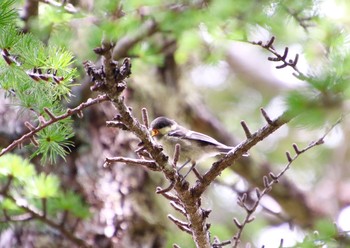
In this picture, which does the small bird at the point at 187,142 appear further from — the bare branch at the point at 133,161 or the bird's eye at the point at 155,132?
the bare branch at the point at 133,161

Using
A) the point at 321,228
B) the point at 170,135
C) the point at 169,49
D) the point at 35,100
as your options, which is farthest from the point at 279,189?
the point at 35,100

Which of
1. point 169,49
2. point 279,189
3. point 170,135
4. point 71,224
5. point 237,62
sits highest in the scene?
point 237,62

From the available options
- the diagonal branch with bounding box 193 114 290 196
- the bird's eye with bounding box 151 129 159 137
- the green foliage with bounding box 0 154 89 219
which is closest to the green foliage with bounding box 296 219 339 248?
the diagonal branch with bounding box 193 114 290 196

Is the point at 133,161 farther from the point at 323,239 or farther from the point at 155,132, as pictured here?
the point at 155,132

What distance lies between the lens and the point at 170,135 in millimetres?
2266

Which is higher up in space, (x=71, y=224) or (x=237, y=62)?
(x=237, y=62)

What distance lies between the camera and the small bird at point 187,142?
2109mm

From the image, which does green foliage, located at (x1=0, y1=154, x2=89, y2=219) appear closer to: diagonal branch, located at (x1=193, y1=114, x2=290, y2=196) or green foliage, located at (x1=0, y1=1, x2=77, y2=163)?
green foliage, located at (x1=0, y1=1, x2=77, y2=163)

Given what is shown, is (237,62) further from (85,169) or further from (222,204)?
(85,169)

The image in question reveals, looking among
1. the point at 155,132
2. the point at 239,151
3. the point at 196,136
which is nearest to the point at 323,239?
the point at 239,151

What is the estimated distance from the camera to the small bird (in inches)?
83.0

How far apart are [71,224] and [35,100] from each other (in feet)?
3.66

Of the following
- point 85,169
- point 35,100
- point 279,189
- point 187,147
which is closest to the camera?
point 35,100

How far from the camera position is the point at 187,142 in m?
2.17
